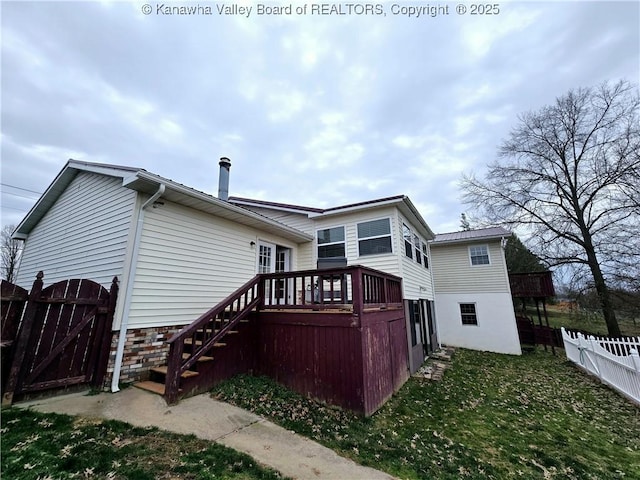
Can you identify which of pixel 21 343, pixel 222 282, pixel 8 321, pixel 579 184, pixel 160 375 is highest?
pixel 579 184

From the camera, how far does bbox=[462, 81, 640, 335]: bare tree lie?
40.1 ft

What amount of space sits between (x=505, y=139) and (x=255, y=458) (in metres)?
19.3

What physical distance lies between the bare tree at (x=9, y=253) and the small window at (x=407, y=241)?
30162 mm

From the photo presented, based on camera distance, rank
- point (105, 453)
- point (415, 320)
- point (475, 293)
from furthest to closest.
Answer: point (475, 293) < point (415, 320) < point (105, 453)

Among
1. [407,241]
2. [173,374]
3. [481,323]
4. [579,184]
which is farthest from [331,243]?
[579,184]

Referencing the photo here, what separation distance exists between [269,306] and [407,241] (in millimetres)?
6021

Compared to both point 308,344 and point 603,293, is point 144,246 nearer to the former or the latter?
point 308,344

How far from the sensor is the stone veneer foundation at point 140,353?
14.5 ft

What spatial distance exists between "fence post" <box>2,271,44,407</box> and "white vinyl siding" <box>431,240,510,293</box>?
1472cm

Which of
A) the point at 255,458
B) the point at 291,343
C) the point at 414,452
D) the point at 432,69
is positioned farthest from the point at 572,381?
the point at 432,69

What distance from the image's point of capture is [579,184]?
1367 centimetres

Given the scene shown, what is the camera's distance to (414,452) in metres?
3.41

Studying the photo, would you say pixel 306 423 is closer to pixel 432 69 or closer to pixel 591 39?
pixel 432 69

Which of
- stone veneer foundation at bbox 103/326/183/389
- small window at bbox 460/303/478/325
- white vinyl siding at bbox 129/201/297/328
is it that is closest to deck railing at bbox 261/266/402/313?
white vinyl siding at bbox 129/201/297/328
